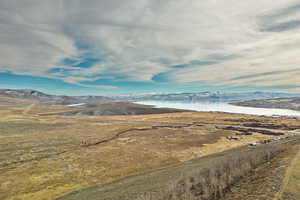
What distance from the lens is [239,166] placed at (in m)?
17.0

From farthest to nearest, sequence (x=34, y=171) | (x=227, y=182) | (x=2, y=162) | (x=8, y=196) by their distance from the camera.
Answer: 1. (x=2, y=162)
2. (x=34, y=171)
3. (x=8, y=196)
4. (x=227, y=182)

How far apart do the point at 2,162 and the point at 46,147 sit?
9.86 metres

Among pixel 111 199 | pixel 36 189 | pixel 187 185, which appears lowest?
pixel 36 189

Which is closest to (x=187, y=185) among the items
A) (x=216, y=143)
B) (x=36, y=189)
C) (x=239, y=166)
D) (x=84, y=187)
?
(x=239, y=166)

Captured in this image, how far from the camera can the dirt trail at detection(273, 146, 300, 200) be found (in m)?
9.93

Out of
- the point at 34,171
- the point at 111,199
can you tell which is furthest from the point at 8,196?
the point at 111,199

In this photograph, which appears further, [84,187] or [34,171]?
[34,171]

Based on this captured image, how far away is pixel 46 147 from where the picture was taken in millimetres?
35781

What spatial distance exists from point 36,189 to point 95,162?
31.7 ft

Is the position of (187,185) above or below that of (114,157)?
above

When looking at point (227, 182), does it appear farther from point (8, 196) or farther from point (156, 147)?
point (156, 147)

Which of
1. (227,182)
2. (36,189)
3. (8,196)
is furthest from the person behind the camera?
(36,189)

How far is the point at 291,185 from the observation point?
10984mm

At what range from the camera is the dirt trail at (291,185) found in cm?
993
